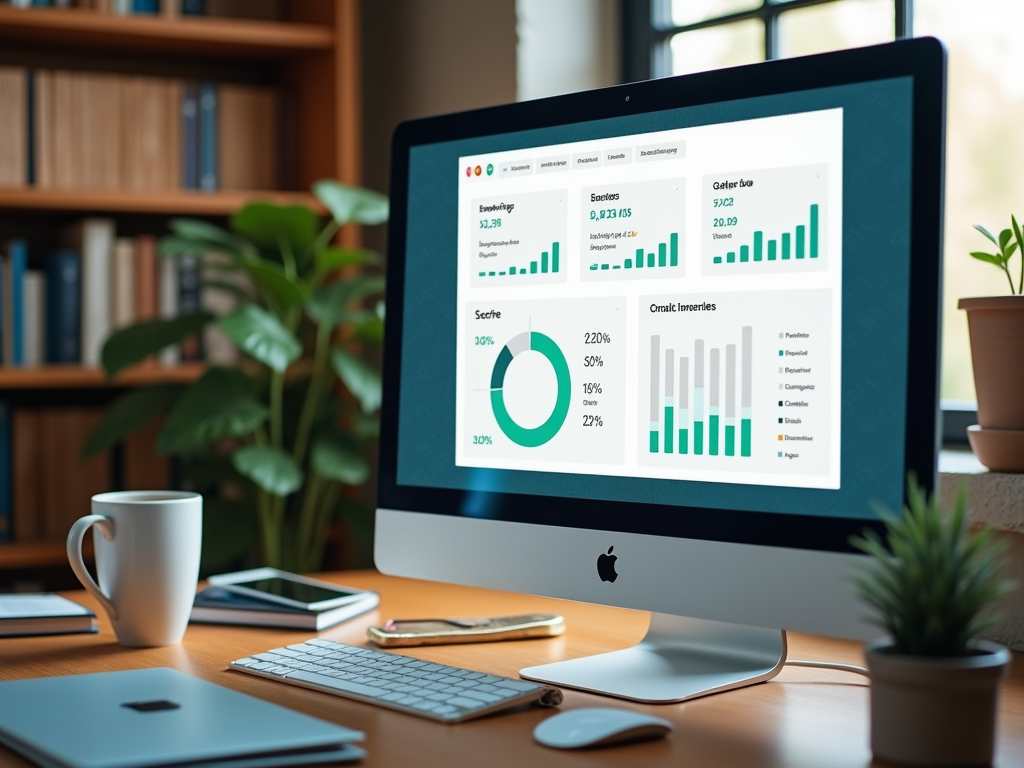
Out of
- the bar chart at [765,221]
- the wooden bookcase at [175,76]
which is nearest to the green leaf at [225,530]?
the wooden bookcase at [175,76]

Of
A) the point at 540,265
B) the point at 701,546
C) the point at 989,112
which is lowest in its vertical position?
the point at 701,546

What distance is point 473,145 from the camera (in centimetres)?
111

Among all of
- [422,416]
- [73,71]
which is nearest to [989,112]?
[422,416]

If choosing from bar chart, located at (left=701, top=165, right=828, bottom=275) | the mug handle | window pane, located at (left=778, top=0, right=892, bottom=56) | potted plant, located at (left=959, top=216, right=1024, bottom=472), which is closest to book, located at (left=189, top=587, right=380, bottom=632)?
the mug handle

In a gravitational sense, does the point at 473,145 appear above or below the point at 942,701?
above

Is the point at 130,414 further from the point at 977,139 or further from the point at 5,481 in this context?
the point at 977,139

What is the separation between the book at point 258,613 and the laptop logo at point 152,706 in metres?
0.33

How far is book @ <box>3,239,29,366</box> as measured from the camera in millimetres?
2191

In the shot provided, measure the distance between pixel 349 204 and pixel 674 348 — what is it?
1.21 m

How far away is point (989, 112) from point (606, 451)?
0.93 metres

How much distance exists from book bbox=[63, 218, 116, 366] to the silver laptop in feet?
4.63

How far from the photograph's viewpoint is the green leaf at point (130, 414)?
2006 millimetres

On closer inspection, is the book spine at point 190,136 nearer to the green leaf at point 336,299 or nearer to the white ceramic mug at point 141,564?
the green leaf at point 336,299

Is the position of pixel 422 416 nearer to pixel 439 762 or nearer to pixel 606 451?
pixel 606 451
